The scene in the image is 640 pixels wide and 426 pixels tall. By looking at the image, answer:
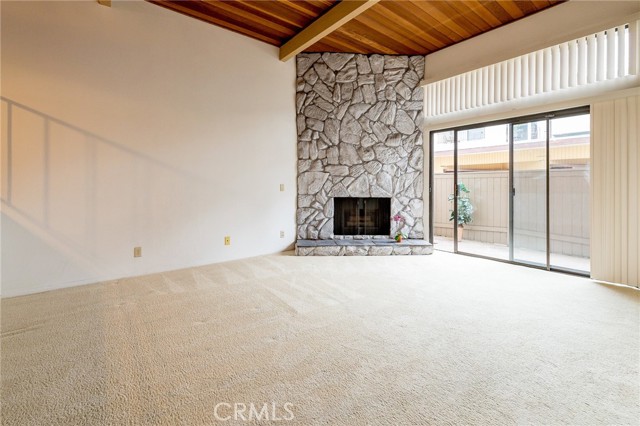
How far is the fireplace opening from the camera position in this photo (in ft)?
18.1

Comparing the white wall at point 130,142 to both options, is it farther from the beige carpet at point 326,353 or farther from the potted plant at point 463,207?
the potted plant at point 463,207

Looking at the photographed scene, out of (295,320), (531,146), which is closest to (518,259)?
(531,146)

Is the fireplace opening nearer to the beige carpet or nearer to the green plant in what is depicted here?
the green plant

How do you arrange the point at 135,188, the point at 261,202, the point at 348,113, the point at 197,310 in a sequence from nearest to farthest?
the point at 197,310
the point at 135,188
the point at 261,202
the point at 348,113

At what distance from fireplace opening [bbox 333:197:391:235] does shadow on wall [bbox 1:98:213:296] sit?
2726mm

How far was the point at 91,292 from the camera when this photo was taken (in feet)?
10.5

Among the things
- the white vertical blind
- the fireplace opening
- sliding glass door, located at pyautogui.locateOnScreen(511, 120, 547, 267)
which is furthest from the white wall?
the white vertical blind

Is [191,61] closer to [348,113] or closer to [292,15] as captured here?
[292,15]

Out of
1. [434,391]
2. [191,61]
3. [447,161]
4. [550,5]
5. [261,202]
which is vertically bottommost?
[434,391]

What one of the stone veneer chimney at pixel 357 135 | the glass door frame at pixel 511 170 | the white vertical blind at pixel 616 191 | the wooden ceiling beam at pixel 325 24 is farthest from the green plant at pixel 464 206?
the wooden ceiling beam at pixel 325 24

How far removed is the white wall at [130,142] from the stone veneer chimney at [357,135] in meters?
0.44

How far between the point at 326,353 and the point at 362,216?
3725 millimetres

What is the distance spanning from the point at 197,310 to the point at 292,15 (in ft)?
12.2

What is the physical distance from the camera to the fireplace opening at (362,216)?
5531 mm
